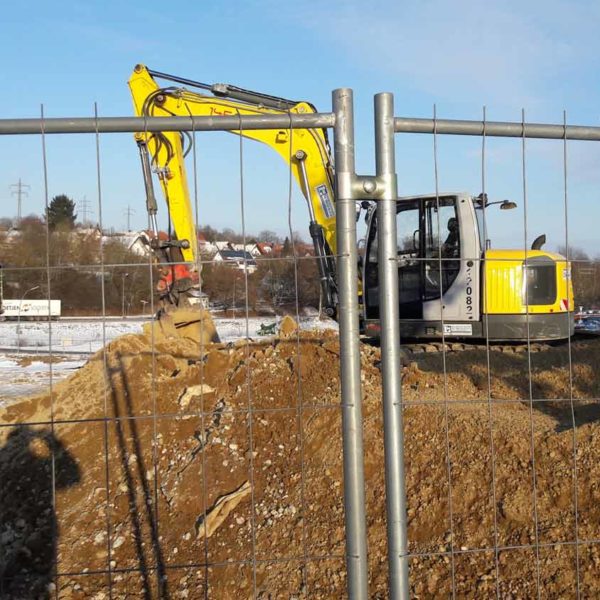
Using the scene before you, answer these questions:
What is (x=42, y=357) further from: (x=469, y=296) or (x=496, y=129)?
(x=496, y=129)

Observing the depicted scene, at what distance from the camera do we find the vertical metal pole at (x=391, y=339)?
2.23m

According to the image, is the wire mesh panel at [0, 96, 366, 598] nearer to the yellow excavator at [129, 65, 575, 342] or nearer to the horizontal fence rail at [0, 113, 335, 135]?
the horizontal fence rail at [0, 113, 335, 135]

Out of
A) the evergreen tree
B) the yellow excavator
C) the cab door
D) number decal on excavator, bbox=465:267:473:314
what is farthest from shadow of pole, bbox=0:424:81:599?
number decal on excavator, bbox=465:267:473:314

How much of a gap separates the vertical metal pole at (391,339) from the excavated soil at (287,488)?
2.43ft

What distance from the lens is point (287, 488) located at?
5.27 m

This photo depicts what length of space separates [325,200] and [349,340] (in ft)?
23.5

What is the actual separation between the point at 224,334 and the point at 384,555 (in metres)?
10.0

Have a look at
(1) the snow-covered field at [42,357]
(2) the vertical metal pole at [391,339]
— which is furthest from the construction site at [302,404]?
(1) the snow-covered field at [42,357]

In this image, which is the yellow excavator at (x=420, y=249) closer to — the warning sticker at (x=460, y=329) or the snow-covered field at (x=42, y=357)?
the warning sticker at (x=460, y=329)

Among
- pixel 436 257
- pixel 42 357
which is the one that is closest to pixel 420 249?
pixel 436 257

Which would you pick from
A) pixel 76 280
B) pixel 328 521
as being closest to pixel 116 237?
pixel 76 280

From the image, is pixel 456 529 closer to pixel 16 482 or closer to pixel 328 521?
pixel 328 521

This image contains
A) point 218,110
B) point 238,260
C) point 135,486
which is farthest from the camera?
point 218,110

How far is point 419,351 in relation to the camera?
946 centimetres
